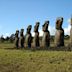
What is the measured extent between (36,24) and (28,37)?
3265mm

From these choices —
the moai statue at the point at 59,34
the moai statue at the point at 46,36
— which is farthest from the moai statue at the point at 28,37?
the moai statue at the point at 59,34

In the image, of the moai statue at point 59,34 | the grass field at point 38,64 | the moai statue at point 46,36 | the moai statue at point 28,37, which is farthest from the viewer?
the moai statue at point 28,37

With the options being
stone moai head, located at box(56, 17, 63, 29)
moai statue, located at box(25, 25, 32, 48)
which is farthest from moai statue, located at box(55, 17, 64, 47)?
moai statue, located at box(25, 25, 32, 48)

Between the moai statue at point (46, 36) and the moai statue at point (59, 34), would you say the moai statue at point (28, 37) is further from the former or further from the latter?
the moai statue at point (59, 34)

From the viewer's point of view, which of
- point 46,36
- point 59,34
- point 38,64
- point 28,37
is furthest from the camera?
point 28,37

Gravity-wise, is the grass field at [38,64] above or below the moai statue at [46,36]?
below

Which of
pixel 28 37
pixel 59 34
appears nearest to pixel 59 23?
pixel 59 34

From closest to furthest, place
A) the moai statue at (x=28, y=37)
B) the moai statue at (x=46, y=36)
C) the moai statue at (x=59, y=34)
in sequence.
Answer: the moai statue at (x=59, y=34) → the moai statue at (x=46, y=36) → the moai statue at (x=28, y=37)

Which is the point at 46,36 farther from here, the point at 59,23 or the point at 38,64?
the point at 38,64

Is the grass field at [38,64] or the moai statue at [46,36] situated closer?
the grass field at [38,64]

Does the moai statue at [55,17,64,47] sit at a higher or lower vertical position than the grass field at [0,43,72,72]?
higher

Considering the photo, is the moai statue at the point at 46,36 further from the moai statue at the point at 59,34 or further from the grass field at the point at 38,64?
the grass field at the point at 38,64

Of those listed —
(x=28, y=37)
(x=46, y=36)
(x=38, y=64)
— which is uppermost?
(x=46, y=36)

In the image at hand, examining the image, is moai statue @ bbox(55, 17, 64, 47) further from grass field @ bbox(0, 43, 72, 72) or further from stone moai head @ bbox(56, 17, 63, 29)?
grass field @ bbox(0, 43, 72, 72)
